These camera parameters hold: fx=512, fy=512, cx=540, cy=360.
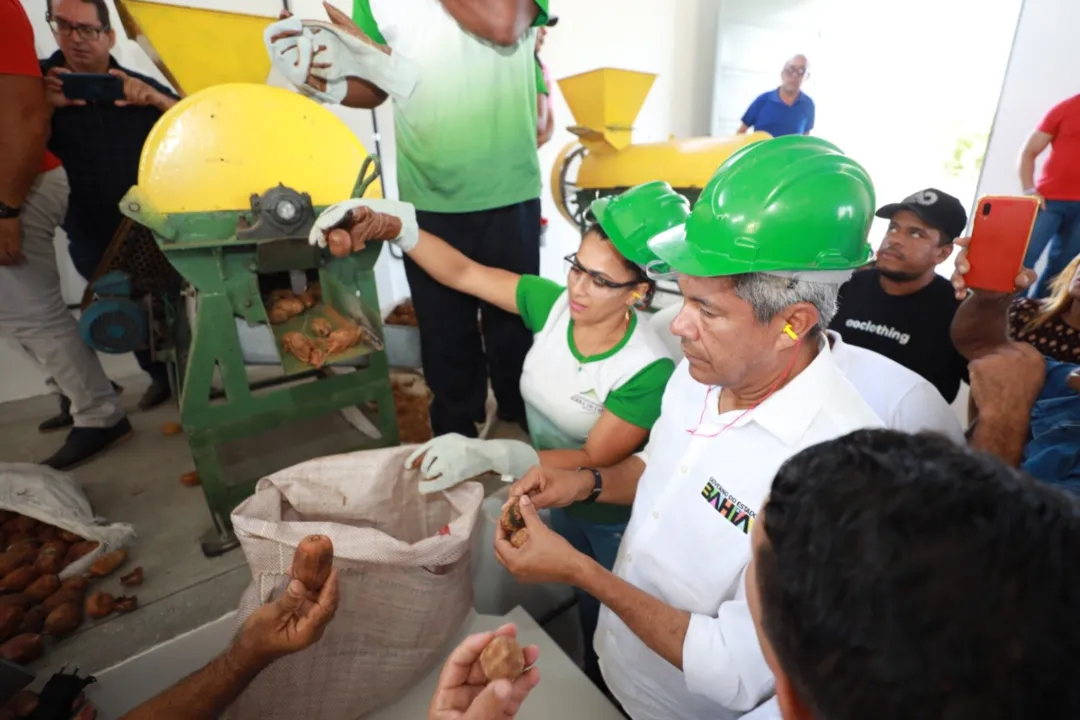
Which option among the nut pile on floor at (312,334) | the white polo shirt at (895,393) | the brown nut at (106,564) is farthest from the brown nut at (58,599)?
the white polo shirt at (895,393)

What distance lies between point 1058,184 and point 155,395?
16.9ft

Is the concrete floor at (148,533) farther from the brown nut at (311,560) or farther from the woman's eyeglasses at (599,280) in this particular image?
the woman's eyeglasses at (599,280)

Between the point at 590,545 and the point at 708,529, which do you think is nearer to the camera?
the point at 708,529

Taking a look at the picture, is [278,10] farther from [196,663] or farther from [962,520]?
[962,520]

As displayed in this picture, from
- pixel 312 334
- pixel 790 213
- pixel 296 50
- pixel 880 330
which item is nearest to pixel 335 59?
pixel 296 50

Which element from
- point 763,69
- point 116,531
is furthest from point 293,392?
point 763,69

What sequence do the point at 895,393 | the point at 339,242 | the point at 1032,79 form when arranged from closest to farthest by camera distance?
the point at 895,393, the point at 339,242, the point at 1032,79

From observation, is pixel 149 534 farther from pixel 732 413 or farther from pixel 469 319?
pixel 732 413

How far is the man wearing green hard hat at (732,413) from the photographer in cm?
81

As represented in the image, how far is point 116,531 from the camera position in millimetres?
1798

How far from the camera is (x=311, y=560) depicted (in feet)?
2.66

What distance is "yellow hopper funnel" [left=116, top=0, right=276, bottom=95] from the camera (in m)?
1.62

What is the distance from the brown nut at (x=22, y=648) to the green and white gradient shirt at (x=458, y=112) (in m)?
1.68

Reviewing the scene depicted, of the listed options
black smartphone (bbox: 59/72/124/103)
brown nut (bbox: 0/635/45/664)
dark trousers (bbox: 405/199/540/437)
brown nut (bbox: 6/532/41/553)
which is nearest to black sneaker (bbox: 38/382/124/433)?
brown nut (bbox: 6/532/41/553)
